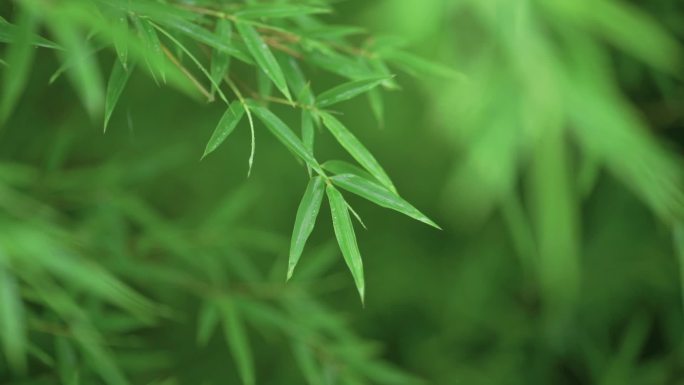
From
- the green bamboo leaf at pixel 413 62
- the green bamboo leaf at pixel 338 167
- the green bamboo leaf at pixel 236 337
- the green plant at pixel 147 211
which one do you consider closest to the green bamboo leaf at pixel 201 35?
the green plant at pixel 147 211

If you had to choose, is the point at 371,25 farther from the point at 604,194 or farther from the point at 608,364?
the point at 608,364

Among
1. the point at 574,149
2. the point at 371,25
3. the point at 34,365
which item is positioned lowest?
the point at 34,365

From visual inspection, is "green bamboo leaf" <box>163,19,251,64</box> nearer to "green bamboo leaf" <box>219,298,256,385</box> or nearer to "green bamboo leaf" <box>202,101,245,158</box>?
"green bamboo leaf" <box>202,101,245,158</box>

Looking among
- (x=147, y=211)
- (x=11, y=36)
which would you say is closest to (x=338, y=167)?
(x=11, y=36)

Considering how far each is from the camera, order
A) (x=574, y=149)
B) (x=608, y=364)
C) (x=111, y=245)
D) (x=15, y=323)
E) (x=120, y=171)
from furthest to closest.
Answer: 1. (x=574, y=149)
2. (x=608, y=364)
3. (x=120, y=171)
4. (x=111, y=245)
5. (x=15, y=323)

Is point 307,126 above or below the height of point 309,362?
above

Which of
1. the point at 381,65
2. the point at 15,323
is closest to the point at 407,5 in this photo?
the point at 381,65

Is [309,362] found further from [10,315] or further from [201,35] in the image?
[201,35]

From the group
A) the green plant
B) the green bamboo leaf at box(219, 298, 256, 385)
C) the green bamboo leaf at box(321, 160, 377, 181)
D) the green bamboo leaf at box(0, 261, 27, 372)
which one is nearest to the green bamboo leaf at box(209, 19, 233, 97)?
the green plant
